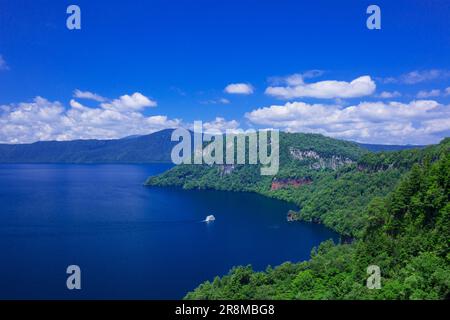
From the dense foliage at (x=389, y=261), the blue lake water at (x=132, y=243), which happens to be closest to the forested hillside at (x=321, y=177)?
the blue lake water at (x=132, y=243)

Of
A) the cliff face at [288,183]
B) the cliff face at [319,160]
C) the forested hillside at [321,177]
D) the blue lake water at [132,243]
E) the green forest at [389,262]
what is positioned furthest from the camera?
the cliff face at [319,160]

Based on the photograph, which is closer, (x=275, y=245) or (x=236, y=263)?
(x=236, y=263)

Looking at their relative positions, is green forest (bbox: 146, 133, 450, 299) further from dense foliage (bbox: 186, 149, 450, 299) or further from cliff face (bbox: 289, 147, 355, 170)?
cliff face (bbox: 289, 147, 355, 170)

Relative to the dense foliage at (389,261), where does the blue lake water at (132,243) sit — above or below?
below

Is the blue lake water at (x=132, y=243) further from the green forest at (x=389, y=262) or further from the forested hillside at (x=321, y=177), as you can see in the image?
the green forest at (x=389, y=262)

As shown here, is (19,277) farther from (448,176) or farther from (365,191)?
(365,191)
